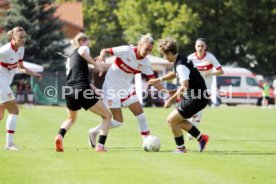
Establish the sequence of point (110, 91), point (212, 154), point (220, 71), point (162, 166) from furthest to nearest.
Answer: point (220, 71) → point (110, 91) → point (212, 154) → point (162, 166)

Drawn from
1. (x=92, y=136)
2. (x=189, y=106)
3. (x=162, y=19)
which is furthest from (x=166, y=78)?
(x=162, y=19)

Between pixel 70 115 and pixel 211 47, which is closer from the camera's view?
pixel 70 115

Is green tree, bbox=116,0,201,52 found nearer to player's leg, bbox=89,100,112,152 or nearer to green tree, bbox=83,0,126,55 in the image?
green tree, bbox=83,0,126,55

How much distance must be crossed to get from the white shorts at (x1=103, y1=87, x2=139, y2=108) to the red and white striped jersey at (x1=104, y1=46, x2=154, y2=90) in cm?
15

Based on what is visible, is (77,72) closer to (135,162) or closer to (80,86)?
(80,86)

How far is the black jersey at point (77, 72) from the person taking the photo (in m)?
12.2

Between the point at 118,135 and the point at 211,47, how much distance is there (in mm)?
41911

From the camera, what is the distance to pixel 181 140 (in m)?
12.5

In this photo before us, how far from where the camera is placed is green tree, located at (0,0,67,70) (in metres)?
48.2

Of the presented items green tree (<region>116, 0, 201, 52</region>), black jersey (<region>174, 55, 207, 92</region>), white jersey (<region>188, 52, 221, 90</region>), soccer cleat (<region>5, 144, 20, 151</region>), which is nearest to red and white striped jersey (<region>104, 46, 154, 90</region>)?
black jersey (<region>174, 55, 207, 92</region>)

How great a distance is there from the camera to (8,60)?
42.8ft

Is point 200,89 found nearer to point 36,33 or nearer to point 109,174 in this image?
point 109,174

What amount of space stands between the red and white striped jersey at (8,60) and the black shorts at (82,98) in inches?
54.3

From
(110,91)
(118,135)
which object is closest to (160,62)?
(118,135)
